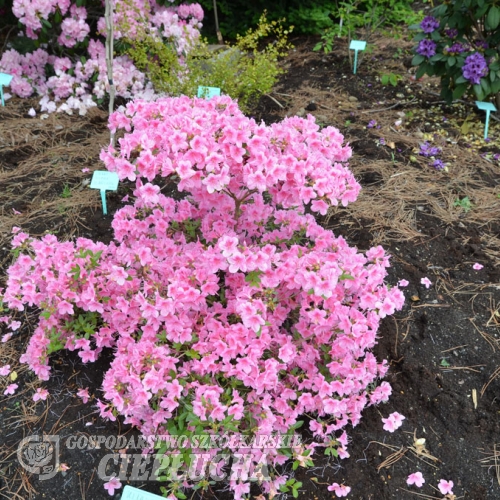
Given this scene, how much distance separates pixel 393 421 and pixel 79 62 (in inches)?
139

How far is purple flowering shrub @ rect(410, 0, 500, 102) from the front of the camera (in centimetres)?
357

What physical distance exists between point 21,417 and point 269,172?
131cm

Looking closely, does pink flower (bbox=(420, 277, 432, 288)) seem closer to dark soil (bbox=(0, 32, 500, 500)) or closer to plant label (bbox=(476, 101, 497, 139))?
dark soil (bbox=(0, 32, 500, 500))

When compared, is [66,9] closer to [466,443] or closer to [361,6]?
[361,6]

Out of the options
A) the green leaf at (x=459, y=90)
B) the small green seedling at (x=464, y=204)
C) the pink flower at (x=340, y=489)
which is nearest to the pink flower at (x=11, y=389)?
the pink flower at (x=340, y=489)

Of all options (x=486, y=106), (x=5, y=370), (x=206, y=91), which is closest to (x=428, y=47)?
(x=486, y=106)

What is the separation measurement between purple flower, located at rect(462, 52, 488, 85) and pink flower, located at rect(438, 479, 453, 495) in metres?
2.76

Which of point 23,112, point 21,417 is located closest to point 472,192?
Result: point 21,417

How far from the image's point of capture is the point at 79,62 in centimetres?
412

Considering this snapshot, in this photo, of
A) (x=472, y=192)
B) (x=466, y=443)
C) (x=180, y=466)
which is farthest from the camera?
(x=472, y=192)

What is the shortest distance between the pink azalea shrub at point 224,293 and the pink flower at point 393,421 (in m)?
0.08

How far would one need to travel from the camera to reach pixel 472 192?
3.17m

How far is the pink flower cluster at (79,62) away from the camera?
400 centimetres

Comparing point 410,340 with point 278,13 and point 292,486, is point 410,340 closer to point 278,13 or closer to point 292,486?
point 292,486
